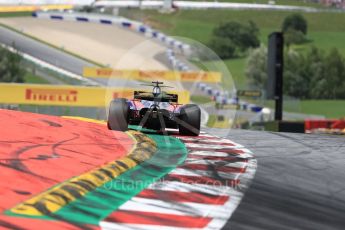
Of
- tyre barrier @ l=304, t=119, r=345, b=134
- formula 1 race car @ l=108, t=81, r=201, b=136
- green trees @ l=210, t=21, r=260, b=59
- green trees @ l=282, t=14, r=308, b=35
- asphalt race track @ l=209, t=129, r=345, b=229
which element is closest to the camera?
asphalt race track @ l=209, t=129, r=345, b=229

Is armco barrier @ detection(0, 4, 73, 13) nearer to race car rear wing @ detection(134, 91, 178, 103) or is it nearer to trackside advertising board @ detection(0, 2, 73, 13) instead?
trackside advertising board @ detection(0, 2, 73, 13)

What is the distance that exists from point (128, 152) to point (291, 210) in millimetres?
3650

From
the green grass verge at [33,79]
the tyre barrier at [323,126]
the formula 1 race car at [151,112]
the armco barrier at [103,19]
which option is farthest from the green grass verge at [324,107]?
the formula 1 race car at [151,112]

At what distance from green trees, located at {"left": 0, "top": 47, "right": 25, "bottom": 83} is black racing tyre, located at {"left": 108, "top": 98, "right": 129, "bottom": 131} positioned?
48.2 metres

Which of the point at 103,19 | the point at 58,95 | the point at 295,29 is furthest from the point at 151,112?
the point at 295,29

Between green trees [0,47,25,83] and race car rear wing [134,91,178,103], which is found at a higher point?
green trees [0,47,25,83]

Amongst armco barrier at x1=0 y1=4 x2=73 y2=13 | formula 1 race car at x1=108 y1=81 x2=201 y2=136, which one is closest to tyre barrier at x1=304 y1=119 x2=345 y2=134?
formula 1 race car at x1=108 y1=81 x2=201 y2=136

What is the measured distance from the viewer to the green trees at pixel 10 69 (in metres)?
57.7

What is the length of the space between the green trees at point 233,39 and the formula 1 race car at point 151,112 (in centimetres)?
7318

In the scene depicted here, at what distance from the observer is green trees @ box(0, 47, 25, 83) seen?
57.7 metres

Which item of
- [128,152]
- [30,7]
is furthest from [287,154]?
[30,7]

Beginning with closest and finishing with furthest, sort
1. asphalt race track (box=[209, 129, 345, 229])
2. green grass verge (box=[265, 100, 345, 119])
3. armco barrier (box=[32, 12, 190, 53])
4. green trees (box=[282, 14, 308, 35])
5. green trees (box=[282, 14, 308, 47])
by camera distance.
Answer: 1. asphalt race track (box=[209, 129, 345, 229])
2. green grass verge (box=[265, 100, 345, 119])
3. green trees (box=[282, 14, 308, 47])
4. armco barrier (box=[32, 12, 190, 53])
5. green trees (box=[282, 14, 308, 35])

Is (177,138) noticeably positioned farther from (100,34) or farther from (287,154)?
(100,34)

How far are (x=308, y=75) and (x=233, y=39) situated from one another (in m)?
22.4
